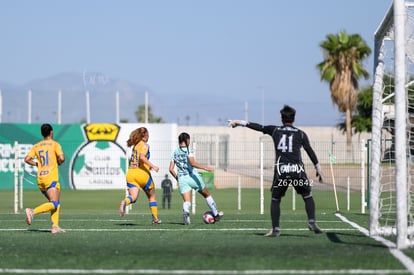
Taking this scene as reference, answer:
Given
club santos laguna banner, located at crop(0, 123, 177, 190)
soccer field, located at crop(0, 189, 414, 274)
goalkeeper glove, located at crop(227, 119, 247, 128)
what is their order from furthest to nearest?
club santos laguna banner, located at crop(0, 123, 177, 190), goalkeeper glove, located at crop(227, 119, 247, 128), soccer field, located at crop(0, 189, 414, 274)

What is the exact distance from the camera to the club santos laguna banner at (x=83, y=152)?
39.6 m

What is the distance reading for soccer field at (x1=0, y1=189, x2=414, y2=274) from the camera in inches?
365

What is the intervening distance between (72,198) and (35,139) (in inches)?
254

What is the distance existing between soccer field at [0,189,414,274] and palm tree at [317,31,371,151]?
141 feet

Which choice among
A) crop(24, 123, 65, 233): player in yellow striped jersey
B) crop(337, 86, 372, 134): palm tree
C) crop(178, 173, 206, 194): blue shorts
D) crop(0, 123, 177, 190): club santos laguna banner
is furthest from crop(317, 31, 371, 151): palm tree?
crop(24, 123, 65, 233): player in yellow striped jersey

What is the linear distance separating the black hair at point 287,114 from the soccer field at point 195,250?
1.69 metres

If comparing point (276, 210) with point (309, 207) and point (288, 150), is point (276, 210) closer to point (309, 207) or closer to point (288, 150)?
point (309, 207)

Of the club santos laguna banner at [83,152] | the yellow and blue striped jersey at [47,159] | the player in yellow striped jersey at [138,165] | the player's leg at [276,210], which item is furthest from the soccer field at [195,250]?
the club santos laguna banner at [83,152]

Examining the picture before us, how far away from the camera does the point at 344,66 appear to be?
5991cm

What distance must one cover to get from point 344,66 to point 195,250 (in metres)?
50.2

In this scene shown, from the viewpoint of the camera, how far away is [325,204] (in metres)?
32.7

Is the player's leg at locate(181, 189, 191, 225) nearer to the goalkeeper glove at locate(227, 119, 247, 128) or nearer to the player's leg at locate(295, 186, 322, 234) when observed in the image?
the goalkeeper glove at locate(227, 119, 247, 128)

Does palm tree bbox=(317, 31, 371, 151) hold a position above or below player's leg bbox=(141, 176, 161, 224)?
above

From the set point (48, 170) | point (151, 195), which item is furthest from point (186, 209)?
point (48, 170)
